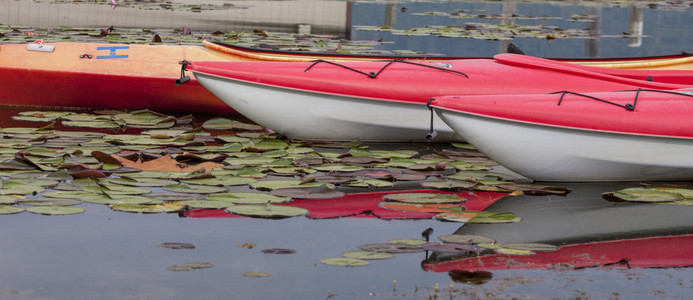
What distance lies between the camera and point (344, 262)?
3412mm

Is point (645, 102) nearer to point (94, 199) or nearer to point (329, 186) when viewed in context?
point (329, 186)

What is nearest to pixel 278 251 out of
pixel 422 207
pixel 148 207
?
pixel 148 207

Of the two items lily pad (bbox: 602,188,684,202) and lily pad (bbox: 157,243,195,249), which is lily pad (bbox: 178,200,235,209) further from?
lily pad (bbox: 602,188,684,202)

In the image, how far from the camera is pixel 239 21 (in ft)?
43.7

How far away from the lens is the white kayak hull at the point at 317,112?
564 cm

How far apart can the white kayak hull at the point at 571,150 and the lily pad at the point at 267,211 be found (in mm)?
943

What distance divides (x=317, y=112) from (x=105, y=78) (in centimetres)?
180

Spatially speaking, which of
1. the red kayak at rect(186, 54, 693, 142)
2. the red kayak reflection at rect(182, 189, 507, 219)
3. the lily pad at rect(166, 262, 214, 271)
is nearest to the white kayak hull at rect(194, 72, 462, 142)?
the red kayak at rect(186, 54, 693, 142)

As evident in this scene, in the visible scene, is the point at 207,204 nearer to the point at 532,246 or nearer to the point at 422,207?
the point at 422,207

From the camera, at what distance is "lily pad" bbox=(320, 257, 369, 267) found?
133 inches

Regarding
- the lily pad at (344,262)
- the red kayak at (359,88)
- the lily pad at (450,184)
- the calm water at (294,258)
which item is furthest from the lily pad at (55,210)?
the red kayak at (359,88)

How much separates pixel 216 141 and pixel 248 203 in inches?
61.8

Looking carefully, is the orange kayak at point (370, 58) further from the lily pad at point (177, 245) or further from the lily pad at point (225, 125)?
the lily pad at point (177, 245)

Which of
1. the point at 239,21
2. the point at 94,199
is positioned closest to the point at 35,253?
the point at 94,199
